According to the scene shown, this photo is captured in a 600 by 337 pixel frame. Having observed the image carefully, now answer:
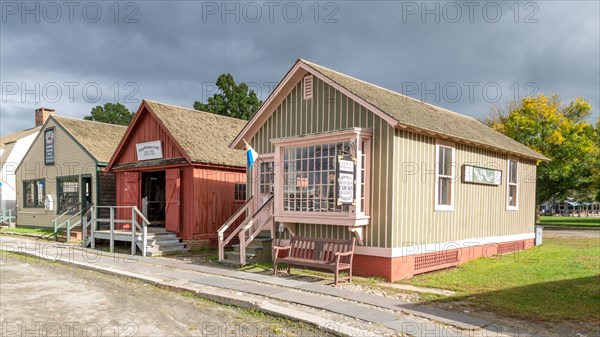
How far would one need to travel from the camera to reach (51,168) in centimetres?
2294

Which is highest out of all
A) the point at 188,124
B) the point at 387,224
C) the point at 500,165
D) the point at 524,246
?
the point at 188,124

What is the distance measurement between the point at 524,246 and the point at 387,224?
354 inches

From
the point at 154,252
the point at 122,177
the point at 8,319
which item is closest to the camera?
the point at 8,319

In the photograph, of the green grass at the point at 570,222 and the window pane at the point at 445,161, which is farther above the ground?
the window pane at the point at 445,161

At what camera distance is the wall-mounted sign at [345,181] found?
32.7ft

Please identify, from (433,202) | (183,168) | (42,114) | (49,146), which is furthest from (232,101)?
(433,202)

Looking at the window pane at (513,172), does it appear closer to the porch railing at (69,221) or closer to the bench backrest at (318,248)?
the bench backrest at (318,248)

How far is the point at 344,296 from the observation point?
8.59 metres

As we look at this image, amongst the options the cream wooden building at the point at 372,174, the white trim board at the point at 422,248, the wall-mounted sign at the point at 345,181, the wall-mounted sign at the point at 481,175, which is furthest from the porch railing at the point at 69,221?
the wall-mounted sign at the point at 481,175

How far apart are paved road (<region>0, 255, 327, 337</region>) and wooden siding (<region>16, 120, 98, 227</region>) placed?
10.6 m

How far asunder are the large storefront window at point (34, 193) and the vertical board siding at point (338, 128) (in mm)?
15755

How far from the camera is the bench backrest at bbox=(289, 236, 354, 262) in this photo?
35.0 feet

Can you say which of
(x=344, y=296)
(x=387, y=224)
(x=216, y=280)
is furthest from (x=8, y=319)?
(x=387, y=224)

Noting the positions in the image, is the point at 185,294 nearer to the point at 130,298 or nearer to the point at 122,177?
the point at 130,298
